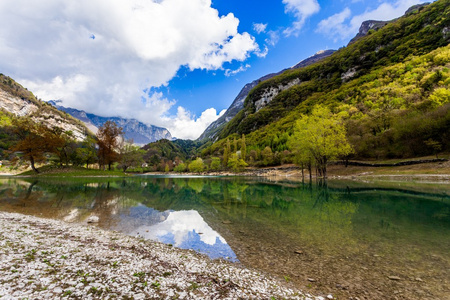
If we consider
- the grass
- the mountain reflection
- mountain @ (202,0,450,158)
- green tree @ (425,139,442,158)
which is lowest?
the mountain reflection

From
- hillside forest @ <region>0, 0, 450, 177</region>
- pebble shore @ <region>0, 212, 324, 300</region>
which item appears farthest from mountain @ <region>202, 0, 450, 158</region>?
pebble shore @ <region>0, 212, 324, 300</region>

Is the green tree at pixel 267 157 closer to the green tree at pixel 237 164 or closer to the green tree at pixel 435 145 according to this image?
the green tree at pixel 237 164

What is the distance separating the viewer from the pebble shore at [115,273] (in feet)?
17.7

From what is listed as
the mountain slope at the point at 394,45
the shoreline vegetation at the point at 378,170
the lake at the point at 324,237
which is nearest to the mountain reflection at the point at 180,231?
the lake at the point at 324,237

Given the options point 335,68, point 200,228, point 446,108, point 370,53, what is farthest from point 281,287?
point 335,68

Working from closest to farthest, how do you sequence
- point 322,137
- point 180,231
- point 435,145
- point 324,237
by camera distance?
point 324,237
point 180,231
point 435,145
point 322,137

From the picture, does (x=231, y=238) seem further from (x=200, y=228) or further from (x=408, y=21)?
(x=408, y=21)

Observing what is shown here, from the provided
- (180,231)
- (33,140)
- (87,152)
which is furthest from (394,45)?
(33,140)

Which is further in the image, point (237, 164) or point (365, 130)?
point (237, 164)

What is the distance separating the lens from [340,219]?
15.6 meters

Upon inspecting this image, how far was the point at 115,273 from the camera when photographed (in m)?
6.66

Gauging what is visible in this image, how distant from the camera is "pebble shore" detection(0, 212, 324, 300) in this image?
5.41 metres

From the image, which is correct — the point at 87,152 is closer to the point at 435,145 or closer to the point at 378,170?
the point at 378,170

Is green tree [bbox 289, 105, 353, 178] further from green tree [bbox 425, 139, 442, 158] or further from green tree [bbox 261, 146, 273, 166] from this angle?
green tree [bbox 261, 146, 273, 166]
